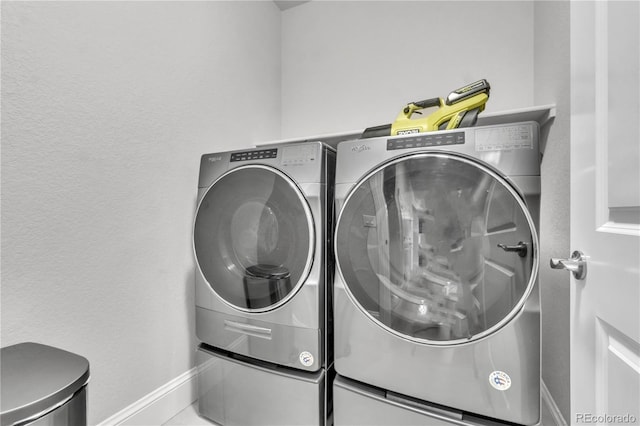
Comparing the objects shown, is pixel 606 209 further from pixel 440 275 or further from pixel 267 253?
pixel 267 253

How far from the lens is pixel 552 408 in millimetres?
1233

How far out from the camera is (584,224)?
0.64 metres

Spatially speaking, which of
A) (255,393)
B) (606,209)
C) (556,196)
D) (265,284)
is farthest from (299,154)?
(556,196)

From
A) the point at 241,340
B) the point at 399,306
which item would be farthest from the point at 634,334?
the point at 241,340

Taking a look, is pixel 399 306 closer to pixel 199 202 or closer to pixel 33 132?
pixel 199 202

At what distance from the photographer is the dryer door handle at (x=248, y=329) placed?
1.16 metres

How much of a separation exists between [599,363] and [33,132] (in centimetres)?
164

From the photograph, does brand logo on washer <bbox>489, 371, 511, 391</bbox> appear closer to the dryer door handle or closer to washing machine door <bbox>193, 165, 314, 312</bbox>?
washing machine door <bbox>193, 165, 314, 312</bbox>

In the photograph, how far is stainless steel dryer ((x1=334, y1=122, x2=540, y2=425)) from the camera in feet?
2.79

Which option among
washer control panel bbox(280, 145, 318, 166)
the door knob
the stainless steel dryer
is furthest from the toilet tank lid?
the door knob

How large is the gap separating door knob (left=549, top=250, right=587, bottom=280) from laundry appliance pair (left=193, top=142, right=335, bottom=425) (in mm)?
713

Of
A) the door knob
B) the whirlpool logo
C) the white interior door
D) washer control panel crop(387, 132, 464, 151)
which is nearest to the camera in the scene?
the white interior door

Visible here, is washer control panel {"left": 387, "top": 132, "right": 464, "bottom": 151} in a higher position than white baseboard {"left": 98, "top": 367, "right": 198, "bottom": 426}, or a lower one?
higher

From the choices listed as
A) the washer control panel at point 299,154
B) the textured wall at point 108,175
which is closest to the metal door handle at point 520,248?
the washer control panel at point 299,154
